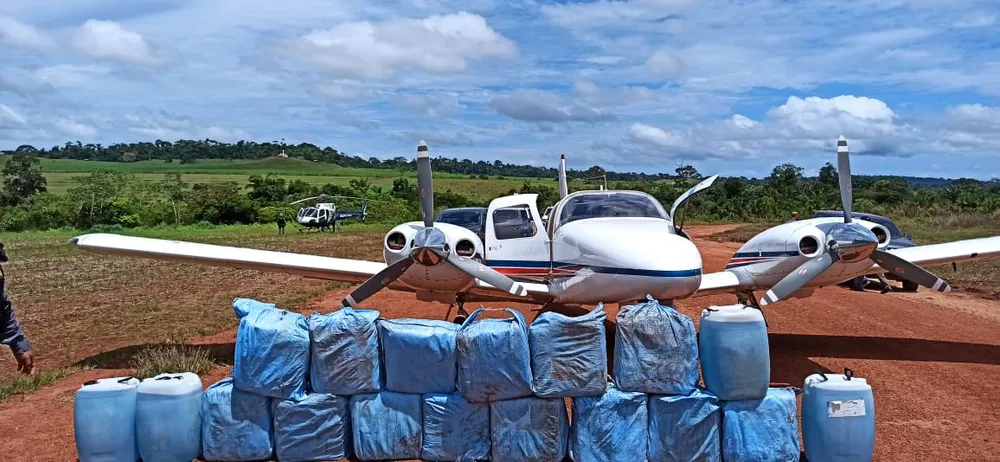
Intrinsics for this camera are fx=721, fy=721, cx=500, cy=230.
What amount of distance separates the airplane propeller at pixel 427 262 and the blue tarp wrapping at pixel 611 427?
13.5ft

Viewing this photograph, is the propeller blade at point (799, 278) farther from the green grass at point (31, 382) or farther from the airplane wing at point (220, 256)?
the green grass at point (31, 382)

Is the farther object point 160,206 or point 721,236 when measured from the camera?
point 160,206

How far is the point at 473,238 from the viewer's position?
10.1m

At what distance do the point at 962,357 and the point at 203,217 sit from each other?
5627 centimetres

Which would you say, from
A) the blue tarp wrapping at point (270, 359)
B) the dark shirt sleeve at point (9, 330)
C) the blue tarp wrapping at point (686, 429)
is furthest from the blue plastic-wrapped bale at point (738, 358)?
the dark shirt sleeve at point (9, 330)

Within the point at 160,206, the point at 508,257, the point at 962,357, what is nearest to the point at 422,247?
the point at 508,257

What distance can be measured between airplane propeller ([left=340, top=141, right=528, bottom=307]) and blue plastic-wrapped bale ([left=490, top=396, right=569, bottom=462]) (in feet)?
12.8

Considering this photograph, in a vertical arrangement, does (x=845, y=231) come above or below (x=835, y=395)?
above

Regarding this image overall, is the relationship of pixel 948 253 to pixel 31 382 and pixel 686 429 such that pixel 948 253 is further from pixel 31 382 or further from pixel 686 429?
pixel 31 382

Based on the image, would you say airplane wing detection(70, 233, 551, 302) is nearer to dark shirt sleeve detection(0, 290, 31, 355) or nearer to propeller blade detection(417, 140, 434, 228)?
propeller blade detection(417, 140, 434, 228)

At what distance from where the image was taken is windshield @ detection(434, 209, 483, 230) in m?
11.6

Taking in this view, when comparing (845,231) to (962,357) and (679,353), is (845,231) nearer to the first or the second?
(962,357)

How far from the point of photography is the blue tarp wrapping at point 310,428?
5.72 m

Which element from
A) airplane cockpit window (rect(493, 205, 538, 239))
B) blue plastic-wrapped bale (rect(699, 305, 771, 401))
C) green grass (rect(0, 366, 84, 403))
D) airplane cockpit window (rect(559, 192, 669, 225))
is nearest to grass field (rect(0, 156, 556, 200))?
airplane cockpit window (rect(493, 205, 538, 239))
